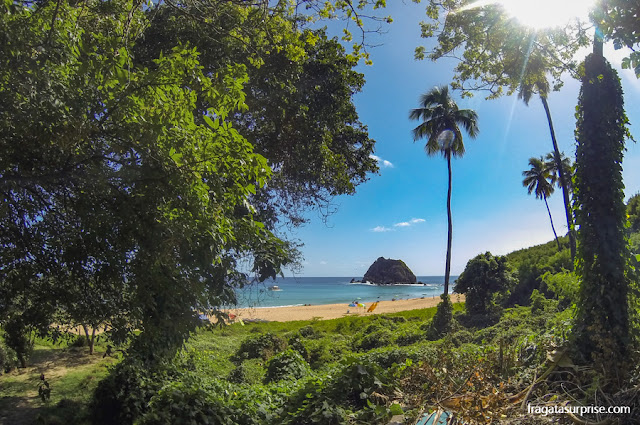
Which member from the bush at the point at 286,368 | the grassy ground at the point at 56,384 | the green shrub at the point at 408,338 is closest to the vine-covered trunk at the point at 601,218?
the grassy ground at the point at 56,384

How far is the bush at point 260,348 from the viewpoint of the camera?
14188mm

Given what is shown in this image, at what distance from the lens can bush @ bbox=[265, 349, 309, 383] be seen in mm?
8406

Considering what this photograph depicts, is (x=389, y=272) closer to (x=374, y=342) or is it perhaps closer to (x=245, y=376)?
(x=374, y=342)

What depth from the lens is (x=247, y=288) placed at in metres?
6.52

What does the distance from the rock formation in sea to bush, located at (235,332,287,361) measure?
113 meters

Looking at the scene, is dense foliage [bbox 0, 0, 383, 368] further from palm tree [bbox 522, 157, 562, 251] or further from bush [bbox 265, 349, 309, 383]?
palm tree [bbox 522, 157, 562, 251]

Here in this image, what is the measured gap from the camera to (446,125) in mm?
20172

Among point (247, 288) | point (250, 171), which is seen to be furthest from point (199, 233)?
point (247, 288)

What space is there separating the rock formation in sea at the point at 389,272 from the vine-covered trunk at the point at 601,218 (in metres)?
123

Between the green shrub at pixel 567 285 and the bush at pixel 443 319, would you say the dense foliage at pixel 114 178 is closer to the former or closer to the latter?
the green shrub at pixel 567 285

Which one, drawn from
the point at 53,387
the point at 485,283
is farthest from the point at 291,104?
the point at 485,283

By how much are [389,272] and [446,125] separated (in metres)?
110

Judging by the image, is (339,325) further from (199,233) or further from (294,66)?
(199,233)

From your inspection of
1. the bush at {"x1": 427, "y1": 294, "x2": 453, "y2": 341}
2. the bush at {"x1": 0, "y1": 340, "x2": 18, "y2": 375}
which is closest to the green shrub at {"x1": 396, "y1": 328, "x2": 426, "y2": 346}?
the bush at {"x1": 427, "y1": 294, "x2": 453, "y2": 341}
